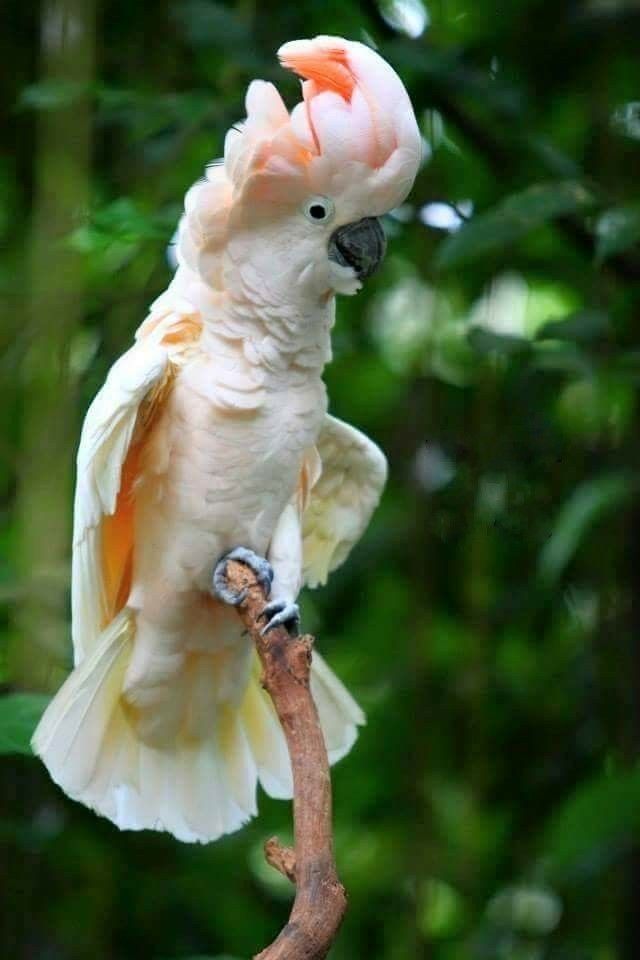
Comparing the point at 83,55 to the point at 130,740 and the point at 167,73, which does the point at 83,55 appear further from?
the point at 130,740

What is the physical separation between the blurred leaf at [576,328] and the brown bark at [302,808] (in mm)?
707

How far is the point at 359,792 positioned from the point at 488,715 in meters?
0.28

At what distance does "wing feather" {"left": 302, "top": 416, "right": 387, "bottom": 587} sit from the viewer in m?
1.89

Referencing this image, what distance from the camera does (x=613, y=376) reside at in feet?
6.94

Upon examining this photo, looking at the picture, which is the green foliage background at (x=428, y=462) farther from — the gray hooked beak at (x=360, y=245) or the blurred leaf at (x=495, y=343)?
the gray hooked beak at (x=360, y=245)

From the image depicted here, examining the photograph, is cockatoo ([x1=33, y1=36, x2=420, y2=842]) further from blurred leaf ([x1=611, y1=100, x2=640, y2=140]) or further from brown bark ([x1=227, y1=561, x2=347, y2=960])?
blurred leaf ([x1=611, y1=100, x2=640, y2=140])

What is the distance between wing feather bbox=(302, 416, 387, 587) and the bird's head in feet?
1.13

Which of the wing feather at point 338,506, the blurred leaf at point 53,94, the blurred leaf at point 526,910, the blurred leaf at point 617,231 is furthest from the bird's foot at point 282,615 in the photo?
the blurred leaf at point 526,910

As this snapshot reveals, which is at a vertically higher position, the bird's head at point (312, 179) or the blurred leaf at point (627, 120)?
the bird's head at point (312, 179)

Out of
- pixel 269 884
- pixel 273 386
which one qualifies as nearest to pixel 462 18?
pixel 273 386

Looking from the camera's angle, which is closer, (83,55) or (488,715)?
→ (83,55)

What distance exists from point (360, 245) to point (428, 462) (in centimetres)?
106

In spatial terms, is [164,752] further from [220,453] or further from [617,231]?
[617,231]

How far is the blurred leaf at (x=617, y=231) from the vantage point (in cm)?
192
